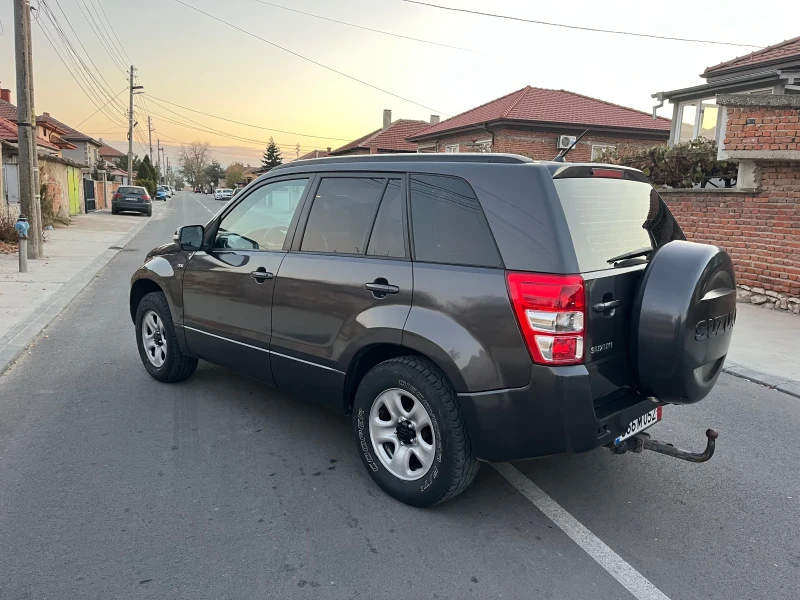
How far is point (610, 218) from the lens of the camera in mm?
3225

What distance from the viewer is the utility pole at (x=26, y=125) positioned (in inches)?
507

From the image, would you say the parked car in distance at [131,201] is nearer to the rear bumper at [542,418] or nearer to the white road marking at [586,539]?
the white road marking at [586,539]

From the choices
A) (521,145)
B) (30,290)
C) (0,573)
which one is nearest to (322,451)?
(0,573)

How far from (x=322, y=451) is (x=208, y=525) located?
1.01 metres

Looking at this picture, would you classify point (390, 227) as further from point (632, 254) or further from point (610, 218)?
point (632, 254)

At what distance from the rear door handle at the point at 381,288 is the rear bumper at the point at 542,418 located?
0.66 meters

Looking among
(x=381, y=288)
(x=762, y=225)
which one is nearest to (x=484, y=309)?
(x=381, y=288)

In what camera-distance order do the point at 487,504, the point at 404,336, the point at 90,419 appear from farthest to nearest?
the point at 90,419 → the point at 487,504 → the point at 404,336

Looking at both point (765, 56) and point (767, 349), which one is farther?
point (765, 56)

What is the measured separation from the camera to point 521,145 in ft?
81.0

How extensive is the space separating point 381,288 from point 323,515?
1245 millimetres

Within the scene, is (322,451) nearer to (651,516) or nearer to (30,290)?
(651,516)

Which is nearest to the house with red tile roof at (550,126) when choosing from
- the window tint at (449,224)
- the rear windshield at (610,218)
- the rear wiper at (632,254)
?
the rear windshield at (610,218)

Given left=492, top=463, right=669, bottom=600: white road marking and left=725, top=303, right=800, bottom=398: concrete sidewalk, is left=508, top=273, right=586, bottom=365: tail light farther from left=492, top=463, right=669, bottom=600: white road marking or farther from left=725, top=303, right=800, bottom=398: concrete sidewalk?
left=725, top=303, right=800, bottom=398: concrete sidewalk
